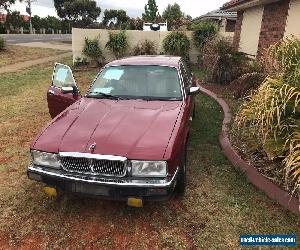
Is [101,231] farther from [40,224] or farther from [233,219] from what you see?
[233,219]

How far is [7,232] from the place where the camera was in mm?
3746

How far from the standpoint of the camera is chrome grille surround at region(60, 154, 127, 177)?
3501 millimetres

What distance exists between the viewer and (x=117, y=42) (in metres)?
15.6

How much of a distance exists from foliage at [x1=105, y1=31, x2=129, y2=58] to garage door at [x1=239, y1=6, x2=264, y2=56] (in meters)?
5.45

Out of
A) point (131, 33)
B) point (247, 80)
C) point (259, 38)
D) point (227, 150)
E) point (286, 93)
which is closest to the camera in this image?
point (286, 93)

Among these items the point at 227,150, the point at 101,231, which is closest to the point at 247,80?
the point at 227,150

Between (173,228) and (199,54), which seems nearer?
(173,228)

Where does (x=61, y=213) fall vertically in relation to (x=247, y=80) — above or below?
below

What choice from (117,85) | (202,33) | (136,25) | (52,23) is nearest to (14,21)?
(52,23)

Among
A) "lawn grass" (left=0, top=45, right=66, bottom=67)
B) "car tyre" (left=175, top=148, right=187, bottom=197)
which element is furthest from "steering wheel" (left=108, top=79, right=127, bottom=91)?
"lawn grass" (left=0, top=45, right=66, bottom=67)

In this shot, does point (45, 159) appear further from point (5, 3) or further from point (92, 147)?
point (5, 3)

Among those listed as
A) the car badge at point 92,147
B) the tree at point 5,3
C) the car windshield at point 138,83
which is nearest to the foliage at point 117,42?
the car windshield at point 138,83

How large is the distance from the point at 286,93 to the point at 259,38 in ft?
25.2

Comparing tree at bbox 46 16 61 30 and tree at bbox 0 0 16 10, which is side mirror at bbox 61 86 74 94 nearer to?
tree at bbox 0 0 16 10
